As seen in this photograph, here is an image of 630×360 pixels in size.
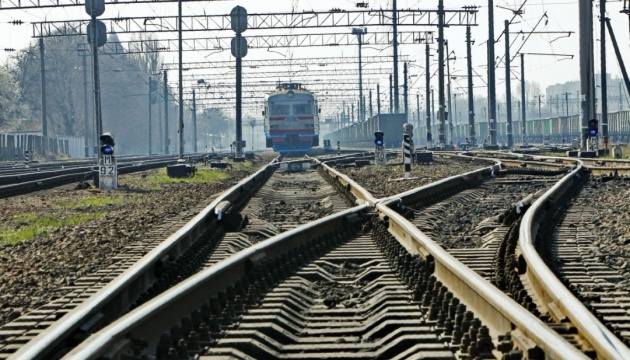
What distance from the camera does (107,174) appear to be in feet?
76.7

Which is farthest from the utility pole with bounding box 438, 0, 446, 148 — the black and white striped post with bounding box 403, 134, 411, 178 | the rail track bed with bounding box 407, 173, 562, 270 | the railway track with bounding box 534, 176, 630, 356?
the railway track with bounding box 534, 176, 630, 356

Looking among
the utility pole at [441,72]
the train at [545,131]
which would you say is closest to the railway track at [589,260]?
the utility pole at [441,72]

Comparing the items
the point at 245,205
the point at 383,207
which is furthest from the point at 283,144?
the point at 383,207

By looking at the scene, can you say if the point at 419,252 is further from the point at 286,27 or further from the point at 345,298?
the point at 286,27

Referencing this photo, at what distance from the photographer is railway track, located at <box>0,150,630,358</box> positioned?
4.77 m

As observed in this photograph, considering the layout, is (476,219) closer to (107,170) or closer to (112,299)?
(112,299)

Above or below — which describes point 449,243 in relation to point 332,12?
below

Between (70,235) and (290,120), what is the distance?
41.0 metres

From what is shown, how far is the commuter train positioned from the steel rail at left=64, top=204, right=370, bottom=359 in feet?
144

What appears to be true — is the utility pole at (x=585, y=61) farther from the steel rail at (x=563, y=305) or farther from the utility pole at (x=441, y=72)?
the steel rail at (x=563, y=305)

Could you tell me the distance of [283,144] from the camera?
53188 millimetres

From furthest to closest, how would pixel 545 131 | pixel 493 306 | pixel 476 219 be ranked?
pixel 545 131 < pixel 476 219 < pixel 493 306

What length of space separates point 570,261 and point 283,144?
44.9 metres

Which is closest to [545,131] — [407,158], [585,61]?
[585,61]
